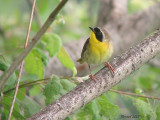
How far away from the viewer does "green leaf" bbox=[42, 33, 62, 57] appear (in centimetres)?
227

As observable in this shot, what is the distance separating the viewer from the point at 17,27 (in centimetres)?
562

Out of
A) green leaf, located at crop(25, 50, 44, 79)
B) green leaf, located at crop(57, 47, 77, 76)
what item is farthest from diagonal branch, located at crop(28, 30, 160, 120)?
green leaf, located at crop(25, 50, 44, 79)

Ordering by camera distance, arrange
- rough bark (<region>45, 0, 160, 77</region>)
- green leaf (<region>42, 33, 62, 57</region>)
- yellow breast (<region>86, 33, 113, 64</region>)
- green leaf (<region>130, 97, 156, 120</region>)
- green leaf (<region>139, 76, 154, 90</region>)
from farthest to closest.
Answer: rough bark (<region>45, 0, 160, 77</region>) → green leaf (<region>139, 76, 154, 90</region>) → yellow breast (<region>86, 33, 113, 64</region>) → green leaf (<region>42, 33, 62, 57</region>) → green leaf (<region>130, 97, 156, 120</region>)

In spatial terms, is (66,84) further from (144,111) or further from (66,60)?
(144,111)

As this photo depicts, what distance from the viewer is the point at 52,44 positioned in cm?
234

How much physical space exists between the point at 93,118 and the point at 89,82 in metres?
0.40

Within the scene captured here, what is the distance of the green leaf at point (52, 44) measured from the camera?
89.2 inches

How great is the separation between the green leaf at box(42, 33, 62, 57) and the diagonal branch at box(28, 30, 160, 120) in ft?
1.54

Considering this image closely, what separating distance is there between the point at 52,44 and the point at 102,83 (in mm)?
658

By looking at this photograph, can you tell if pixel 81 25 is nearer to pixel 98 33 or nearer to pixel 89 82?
pixel 98 33

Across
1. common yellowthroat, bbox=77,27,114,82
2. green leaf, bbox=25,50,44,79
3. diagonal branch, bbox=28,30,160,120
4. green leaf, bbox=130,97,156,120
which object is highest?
common yellowthroat, bbox=77,27,114,82

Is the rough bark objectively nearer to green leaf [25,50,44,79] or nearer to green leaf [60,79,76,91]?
green leaf [25,50,44,79]

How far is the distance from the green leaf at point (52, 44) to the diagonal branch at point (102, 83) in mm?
470

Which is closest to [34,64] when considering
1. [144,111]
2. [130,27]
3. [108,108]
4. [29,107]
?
[29,107]
